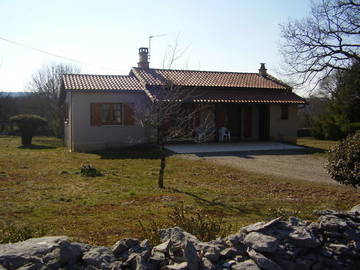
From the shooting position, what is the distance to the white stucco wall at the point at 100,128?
1880 cm

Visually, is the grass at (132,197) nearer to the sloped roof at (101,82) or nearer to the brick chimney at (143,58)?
the sloped roof at (101,82)

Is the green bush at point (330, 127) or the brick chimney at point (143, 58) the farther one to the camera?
the green bush at point (330, 127)

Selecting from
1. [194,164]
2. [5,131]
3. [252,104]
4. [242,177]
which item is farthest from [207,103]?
[5,131]

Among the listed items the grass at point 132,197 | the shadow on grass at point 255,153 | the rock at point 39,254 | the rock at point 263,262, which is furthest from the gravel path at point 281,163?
Result: the rock at point 39,254

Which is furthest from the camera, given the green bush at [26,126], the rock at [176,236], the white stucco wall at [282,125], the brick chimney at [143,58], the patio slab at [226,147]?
the brick chimney at [143,58]

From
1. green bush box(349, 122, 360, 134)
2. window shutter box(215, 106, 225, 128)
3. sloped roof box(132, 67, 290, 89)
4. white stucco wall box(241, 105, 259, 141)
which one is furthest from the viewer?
green bush box(349, 122, 360, 134)

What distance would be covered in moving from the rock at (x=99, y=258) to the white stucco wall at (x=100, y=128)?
14.9 meters

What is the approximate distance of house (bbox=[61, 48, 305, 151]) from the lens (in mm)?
19000

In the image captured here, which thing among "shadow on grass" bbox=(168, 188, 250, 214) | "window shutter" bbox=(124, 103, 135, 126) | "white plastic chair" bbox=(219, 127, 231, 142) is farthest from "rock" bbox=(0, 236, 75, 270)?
"white plastic chair" bbox=(219, 127, 231, 142)

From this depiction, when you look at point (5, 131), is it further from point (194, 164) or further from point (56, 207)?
point (56, 207)

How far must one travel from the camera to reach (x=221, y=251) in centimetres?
407

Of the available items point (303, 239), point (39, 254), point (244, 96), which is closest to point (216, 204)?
point (303, 239)

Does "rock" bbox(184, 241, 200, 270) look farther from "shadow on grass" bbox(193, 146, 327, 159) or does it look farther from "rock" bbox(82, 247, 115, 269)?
"shadow on grass" bbox(193, 146, 327, 159)

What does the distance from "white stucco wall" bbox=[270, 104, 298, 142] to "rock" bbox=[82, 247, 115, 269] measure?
63.2 feet
